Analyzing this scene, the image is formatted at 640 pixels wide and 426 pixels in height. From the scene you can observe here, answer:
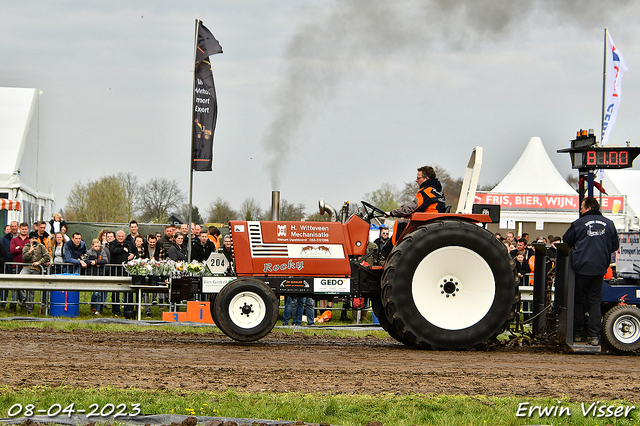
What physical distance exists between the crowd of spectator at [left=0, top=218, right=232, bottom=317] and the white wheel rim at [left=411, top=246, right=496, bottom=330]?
20.3 feet

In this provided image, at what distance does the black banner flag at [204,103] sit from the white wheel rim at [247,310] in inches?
222

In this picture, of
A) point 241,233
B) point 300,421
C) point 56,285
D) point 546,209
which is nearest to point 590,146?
point 241,233

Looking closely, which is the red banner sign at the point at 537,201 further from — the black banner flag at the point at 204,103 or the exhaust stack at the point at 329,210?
the exhaust stack at the point at 329,210

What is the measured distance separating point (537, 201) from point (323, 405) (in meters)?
27.6

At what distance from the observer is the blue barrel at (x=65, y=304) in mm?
12719

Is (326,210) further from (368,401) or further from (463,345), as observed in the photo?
(368,401)

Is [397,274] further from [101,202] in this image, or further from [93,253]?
[101,202]

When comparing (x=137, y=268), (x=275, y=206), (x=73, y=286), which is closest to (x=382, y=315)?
(x=275, y=206)

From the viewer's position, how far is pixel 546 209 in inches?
1217

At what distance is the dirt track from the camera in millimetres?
5855

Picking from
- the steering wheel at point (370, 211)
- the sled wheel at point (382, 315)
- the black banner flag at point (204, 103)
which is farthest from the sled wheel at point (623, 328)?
the black banner flag at point (204, 103)

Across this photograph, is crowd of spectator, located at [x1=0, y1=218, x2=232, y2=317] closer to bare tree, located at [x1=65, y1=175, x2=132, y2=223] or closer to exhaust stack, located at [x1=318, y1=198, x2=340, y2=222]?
exhaust stack, located at [x1=318, y1=198, x2=340, y2=222]

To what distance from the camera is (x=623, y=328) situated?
8656 millimetres

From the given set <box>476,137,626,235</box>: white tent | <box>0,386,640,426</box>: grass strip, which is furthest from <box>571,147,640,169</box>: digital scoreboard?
<box>476,137,626,235</box>: white tent
